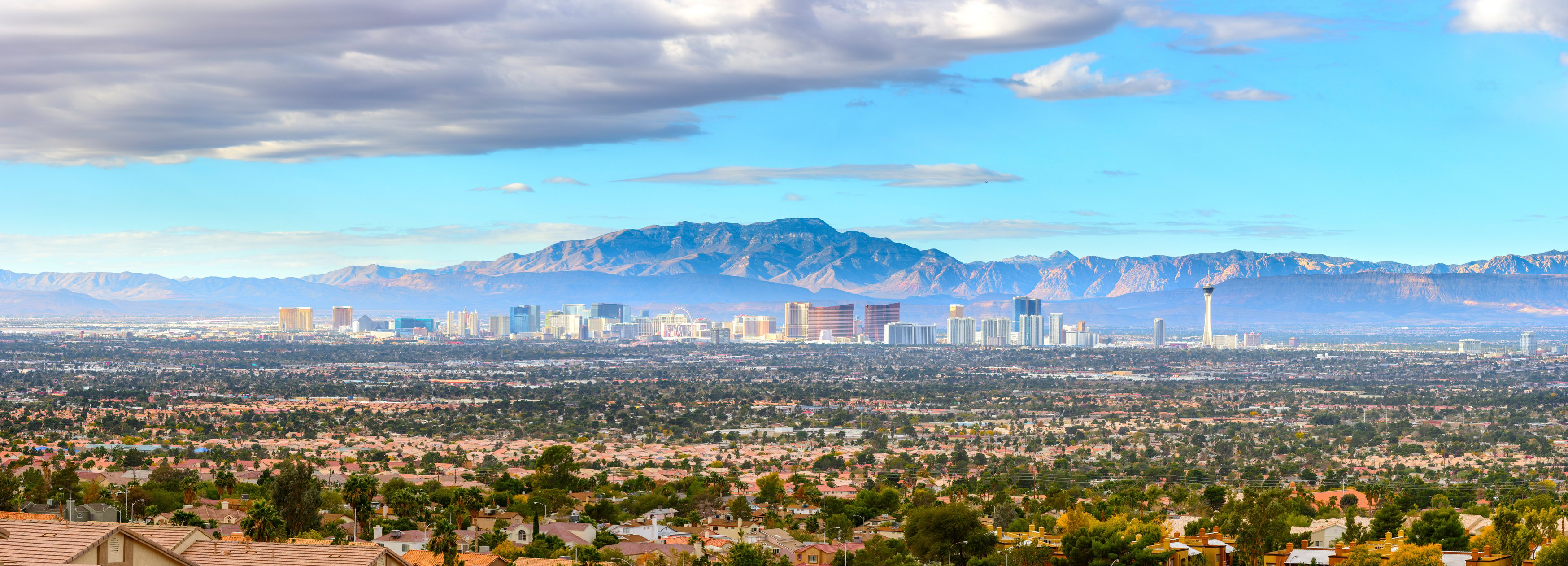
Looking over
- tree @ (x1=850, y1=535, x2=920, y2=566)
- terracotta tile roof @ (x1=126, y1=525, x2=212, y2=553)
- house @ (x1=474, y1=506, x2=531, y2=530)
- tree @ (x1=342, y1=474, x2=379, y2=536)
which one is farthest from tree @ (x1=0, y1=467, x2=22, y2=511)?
terracotta tile roof @ (x1=126, y1=525, x2=212, y2=553)

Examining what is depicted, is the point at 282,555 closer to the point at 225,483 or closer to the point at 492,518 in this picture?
the point at 492,518

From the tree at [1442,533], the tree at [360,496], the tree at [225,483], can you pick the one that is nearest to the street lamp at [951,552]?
the tree at [1442,533]

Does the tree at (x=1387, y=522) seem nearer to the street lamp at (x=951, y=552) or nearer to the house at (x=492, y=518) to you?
the street lamp at (x=951, y=552)

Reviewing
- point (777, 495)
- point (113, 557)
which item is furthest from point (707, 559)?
point (113, 557)

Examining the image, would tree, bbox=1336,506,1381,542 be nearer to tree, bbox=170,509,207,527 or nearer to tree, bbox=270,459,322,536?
tree, bbox=270,459,322,536

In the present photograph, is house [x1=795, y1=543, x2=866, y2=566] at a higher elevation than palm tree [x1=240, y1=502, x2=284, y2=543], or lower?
lower
